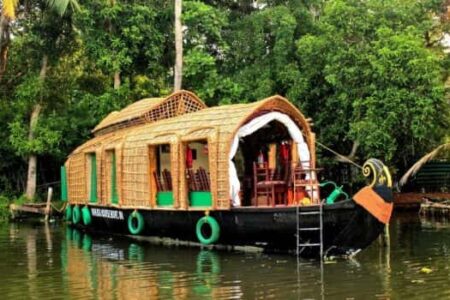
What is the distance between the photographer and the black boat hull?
9273 millimetres

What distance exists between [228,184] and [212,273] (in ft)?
6.53

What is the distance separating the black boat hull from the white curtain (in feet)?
1.34

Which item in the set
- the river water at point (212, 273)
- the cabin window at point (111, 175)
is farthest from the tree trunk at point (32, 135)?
the river water at point (212, 273)

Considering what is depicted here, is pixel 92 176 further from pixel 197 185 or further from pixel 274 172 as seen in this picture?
pixel 274 172

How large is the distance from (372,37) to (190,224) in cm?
864

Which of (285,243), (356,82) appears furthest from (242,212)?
(356,82)

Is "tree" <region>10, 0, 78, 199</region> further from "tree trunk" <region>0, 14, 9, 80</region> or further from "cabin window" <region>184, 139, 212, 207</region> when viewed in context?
"cabin window" <region>184, 139, 212, 207</region>

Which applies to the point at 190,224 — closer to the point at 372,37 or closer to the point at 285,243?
the point at 285,243

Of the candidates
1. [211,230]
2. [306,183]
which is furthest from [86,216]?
[306,183]

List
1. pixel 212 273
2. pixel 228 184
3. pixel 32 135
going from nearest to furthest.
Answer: pixel 212 273
pixel 228 184
pixel 32 135

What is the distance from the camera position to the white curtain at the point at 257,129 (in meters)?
10.6

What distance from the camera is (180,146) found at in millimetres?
11227

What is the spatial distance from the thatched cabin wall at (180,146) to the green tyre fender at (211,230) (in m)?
0.33

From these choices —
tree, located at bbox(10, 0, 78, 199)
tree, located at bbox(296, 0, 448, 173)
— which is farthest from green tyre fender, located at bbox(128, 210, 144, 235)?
tree, located at bbox(10, 0, 78, 199)
